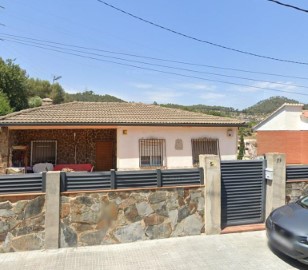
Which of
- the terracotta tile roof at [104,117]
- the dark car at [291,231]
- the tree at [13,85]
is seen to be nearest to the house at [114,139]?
the terracotta tile roof at [104,117]

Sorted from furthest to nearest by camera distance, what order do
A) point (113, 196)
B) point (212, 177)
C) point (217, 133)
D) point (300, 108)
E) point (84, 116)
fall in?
point (300, 108) → point (217, 133) → point (84, 116) → point (212, 177) → point (113, 196)

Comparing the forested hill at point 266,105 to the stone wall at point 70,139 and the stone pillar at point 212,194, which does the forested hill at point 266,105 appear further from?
the stone pillar at point 212,194

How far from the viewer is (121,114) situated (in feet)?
45.9

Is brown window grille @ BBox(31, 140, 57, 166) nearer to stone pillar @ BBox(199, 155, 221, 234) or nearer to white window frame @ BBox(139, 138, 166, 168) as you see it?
white window frame @ BBox(139, 138, 166, 168)

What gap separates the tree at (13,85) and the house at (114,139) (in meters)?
13.3

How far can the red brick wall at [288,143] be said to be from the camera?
22.8 metres

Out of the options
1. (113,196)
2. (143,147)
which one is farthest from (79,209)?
(143,147)

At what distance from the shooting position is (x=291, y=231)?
4.82 metres

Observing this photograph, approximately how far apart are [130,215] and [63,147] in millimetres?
8816

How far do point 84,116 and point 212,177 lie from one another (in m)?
8.20

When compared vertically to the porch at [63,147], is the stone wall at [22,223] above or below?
below

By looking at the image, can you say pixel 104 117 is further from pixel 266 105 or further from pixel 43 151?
pixel 266 105

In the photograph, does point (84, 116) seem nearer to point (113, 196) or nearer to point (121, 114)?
point (121, 114)

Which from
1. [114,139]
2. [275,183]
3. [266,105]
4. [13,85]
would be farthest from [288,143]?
[266,105]
